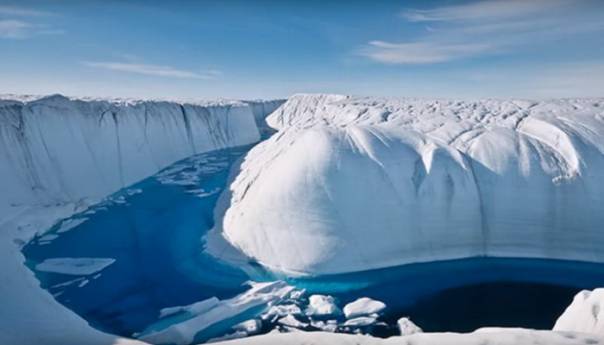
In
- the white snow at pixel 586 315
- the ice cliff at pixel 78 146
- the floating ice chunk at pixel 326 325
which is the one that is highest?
the ice cliff at pixel 78 146

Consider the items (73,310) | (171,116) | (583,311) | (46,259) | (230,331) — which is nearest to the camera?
(583,311)

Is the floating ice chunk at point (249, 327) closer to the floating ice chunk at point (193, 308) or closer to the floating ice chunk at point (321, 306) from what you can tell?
the floating ice chunk at point (193, 308)

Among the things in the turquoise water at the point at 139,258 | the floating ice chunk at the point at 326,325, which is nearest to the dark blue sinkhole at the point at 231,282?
the turquoise water at the point at 139,258

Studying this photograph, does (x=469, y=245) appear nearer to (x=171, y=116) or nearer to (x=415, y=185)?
(x=415, y=185)

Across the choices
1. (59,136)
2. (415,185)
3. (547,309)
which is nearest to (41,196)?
(59,136)

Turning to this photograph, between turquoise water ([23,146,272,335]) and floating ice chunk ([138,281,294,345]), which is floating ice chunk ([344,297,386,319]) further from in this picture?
turquoise water ([23,146,272,335])

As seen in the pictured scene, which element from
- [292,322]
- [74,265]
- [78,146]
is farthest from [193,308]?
[78,146]
